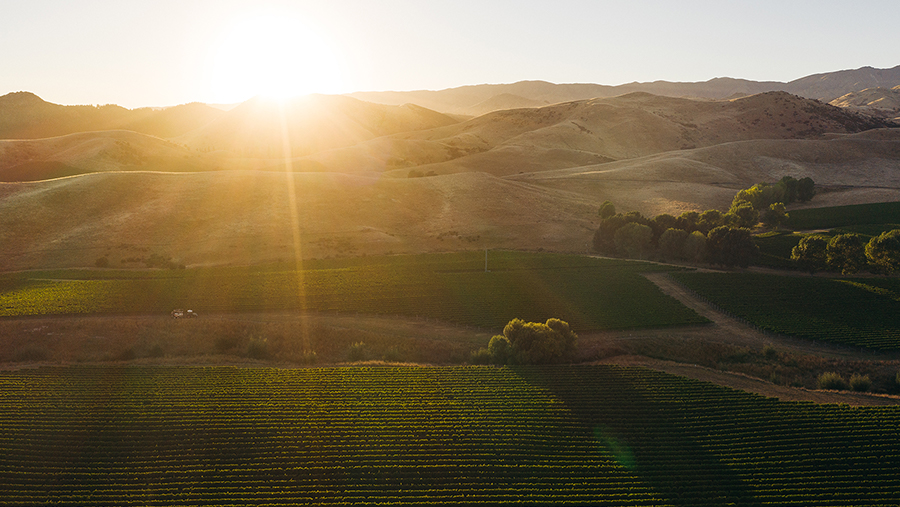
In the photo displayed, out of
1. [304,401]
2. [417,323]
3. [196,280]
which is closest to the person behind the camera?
[304,401]

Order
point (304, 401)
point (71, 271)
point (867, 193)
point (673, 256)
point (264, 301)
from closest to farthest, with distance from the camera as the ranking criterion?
point (304, 401) < point (264, 301) < point (71, 271) < point (673, 256) < point (867, 193)

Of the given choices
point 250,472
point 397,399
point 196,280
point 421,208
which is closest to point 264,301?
point 196,280

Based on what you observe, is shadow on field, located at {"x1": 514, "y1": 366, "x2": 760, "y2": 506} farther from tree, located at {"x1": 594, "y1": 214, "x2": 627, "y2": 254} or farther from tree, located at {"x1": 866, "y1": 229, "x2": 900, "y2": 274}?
tree, located at {"x1": 866, "y1": 229, "x2": 900, "y2": 274}

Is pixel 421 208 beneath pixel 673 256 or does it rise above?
above

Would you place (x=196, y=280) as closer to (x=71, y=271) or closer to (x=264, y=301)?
(x=264, y=301)

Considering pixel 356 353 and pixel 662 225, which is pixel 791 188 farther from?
pixel 356 353

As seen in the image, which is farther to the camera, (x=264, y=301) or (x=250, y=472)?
(x=264, y=301)

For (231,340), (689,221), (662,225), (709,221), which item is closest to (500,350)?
(231,340)
